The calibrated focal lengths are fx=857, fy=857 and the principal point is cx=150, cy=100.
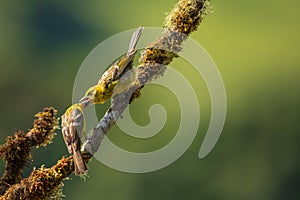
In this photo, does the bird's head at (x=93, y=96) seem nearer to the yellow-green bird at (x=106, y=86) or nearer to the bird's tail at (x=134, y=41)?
the yellow-green bird at (x=106, y=86)

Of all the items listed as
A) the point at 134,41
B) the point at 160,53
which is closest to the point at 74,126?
the point at 160,53

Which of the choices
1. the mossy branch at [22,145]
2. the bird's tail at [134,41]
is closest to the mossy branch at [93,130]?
the mossy branch at [22,145]

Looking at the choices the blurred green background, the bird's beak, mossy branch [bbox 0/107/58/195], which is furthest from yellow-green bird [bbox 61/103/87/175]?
the blurred green background

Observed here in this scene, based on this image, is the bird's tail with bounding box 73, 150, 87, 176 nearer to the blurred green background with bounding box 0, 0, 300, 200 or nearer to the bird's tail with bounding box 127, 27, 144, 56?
the bird's tail with bounding box 127, 27, 144, 56

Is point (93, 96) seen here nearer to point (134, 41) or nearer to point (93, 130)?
point (93, 130)

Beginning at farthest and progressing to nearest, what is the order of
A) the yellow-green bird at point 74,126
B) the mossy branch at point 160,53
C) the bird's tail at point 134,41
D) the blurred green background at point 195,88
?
the blurred green background at point 195,88 → the bird's tail at point 134,41 → the yellow-green bird at point 74,126 → the mossy branch at point 160,53

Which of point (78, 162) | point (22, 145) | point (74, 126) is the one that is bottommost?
point (78, 162)

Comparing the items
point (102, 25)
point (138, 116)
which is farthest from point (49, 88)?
point (138, 116)
